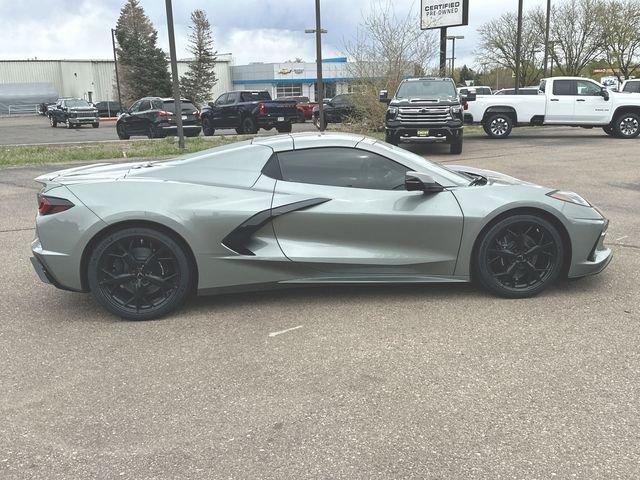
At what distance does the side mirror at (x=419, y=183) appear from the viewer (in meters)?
4.52

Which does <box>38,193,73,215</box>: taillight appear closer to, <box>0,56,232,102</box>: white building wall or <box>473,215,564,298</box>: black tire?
<box>473,215,564,298</box>: black tire

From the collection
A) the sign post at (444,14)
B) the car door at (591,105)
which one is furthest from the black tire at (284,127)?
the car door at (591,105)

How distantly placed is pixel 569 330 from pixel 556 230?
Answer: 0.90 m

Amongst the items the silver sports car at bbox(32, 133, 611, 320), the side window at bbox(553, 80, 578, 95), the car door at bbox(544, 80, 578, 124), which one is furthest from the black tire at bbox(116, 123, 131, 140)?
the silver sports car at bbox(32, 133, 611, 320)

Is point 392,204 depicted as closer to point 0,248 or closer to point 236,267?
point 236,267

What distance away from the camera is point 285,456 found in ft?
9.07

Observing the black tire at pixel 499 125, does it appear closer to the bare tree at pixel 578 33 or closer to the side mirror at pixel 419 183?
the side mirror at pixel 419 183

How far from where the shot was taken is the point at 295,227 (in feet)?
14.9

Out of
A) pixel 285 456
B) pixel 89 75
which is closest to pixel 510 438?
pixel 285 456

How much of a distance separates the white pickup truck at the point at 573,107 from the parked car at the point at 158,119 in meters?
10.2

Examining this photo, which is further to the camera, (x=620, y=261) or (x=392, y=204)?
(x=620, y=261)

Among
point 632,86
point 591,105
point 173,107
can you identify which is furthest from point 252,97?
point 632,86

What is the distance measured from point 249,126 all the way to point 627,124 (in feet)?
44.0

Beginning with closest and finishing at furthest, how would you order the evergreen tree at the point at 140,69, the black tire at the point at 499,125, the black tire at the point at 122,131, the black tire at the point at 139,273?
the black tire at the point at 139,273, the black tire at the point at 499,125, the black tire at the point at 122,131, the evergreen tree at the point at 140,69
